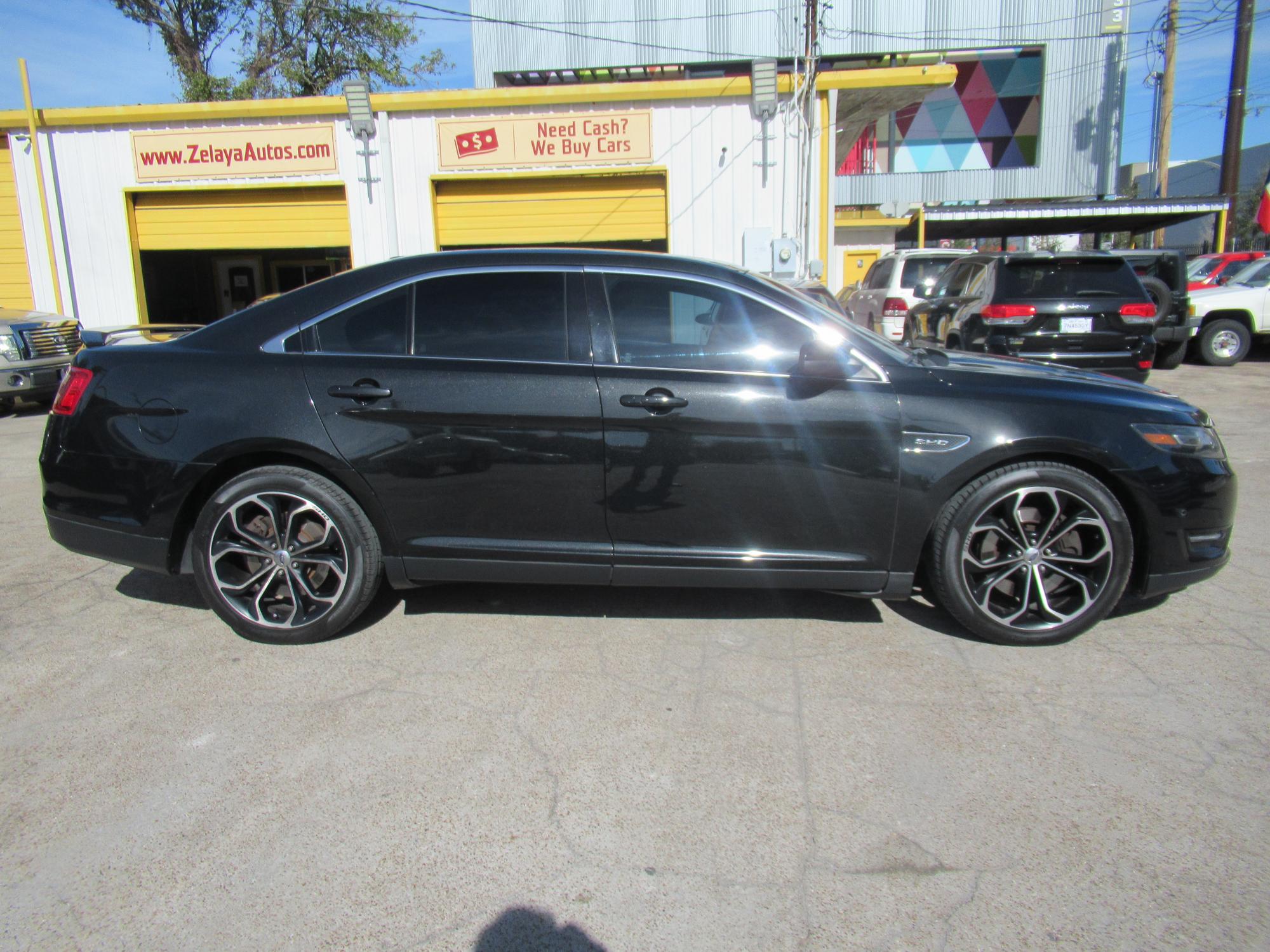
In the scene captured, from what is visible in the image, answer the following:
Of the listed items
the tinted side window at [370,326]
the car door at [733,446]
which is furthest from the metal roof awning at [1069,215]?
the tinted side window at [370,326]

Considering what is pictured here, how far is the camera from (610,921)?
6.98 feet

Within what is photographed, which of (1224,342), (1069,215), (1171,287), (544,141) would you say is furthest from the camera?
(1069,215)

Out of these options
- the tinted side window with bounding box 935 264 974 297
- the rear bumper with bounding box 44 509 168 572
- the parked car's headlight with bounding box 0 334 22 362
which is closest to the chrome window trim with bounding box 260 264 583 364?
the rear bumper with bounding box 44 509 168 572

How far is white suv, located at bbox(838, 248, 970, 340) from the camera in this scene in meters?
13.0

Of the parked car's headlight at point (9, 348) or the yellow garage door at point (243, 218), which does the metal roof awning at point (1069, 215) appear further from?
the parked car's headlight at point (9, 348)

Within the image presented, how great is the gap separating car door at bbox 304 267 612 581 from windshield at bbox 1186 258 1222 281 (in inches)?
724

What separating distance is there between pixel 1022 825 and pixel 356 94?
12872 millimetres

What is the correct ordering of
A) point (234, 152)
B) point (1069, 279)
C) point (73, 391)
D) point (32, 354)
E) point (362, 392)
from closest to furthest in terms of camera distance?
point (362, 392), point (73, 391), point (1069, 279), point (32, 354), point (234, 152)

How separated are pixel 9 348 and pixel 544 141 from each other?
7.44 metres

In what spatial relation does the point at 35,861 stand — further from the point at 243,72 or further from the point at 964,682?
the point at 243,72

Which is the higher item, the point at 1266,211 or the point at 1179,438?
the point at 1266,211

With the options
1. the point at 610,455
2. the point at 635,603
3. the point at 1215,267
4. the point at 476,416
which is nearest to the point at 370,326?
the point at 476,416

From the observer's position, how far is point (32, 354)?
10516 millimetres

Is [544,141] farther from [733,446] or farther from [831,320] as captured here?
[733,446]
